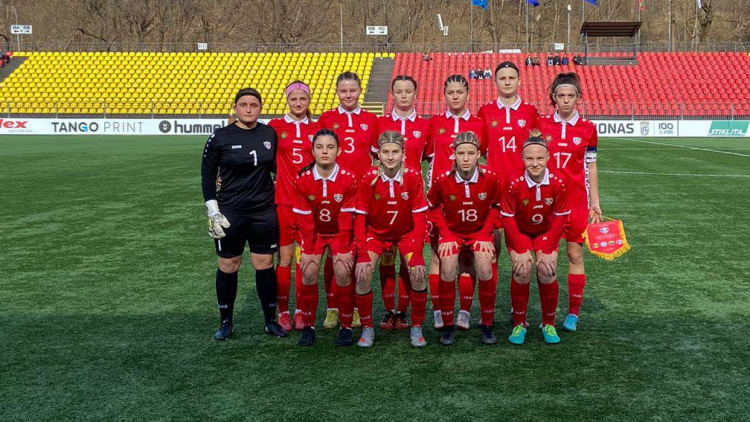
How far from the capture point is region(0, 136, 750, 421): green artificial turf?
3.92m

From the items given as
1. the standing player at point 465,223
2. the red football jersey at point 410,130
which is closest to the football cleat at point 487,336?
the standing player at point 465,223

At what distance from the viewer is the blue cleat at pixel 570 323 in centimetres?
530

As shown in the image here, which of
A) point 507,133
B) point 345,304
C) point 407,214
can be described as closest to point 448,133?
point 507,133

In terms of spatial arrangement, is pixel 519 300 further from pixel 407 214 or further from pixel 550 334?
pixel 407 214

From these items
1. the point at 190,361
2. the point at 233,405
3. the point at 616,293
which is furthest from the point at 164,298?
the point at 616,293

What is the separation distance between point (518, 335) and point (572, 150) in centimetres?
151

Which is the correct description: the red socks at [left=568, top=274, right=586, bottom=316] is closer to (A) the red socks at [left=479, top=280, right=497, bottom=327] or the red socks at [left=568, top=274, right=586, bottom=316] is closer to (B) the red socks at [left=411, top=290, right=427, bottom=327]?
(A) the red socks at [left=479, top=280, right=497, bottom=327]

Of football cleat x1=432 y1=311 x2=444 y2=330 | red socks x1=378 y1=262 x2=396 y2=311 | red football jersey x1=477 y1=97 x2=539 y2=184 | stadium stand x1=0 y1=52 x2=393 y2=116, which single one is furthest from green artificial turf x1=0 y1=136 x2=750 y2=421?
stadium stand x1=0 y1=52 x2=393 y2=116

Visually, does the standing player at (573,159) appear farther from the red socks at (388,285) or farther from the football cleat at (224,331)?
the football cleat at (224,331)

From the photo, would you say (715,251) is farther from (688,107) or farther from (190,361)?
(688,107)

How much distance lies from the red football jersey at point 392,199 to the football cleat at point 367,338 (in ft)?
2.36

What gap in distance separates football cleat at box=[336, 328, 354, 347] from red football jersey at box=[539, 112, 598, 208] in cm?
199

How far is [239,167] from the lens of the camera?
203 inches

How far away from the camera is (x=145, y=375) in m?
4.42
